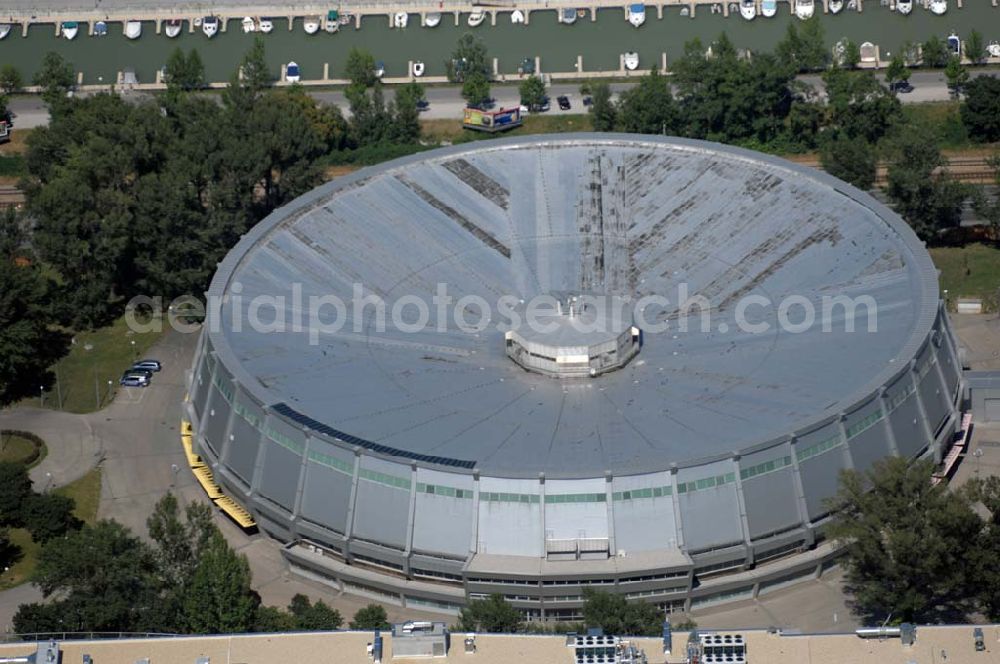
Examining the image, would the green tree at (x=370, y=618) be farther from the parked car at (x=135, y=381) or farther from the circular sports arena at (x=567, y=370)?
the parked car at (x=135, y=381)

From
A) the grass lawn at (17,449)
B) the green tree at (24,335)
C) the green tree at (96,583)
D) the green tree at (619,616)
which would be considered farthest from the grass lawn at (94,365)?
the green tree at (619,616)

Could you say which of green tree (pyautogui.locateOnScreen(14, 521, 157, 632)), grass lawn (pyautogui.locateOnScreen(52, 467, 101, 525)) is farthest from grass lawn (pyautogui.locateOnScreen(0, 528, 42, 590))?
green tree (pyautogui.locateOnScreen(14, 521, 157, 632))

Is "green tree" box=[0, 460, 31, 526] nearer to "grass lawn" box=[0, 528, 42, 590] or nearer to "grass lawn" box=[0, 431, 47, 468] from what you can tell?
"grass lawn" box=[0, 528, 42, 590]

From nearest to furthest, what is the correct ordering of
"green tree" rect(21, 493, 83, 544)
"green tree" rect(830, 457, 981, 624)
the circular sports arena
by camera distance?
1. "green tree" rect(830, 457, 981, 624)
2. the circular sports arena
3. "green tree" rect(21, 493, 83, 544)

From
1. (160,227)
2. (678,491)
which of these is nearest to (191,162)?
(160,227)

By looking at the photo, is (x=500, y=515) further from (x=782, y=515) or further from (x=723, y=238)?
(x=723, y=238)
